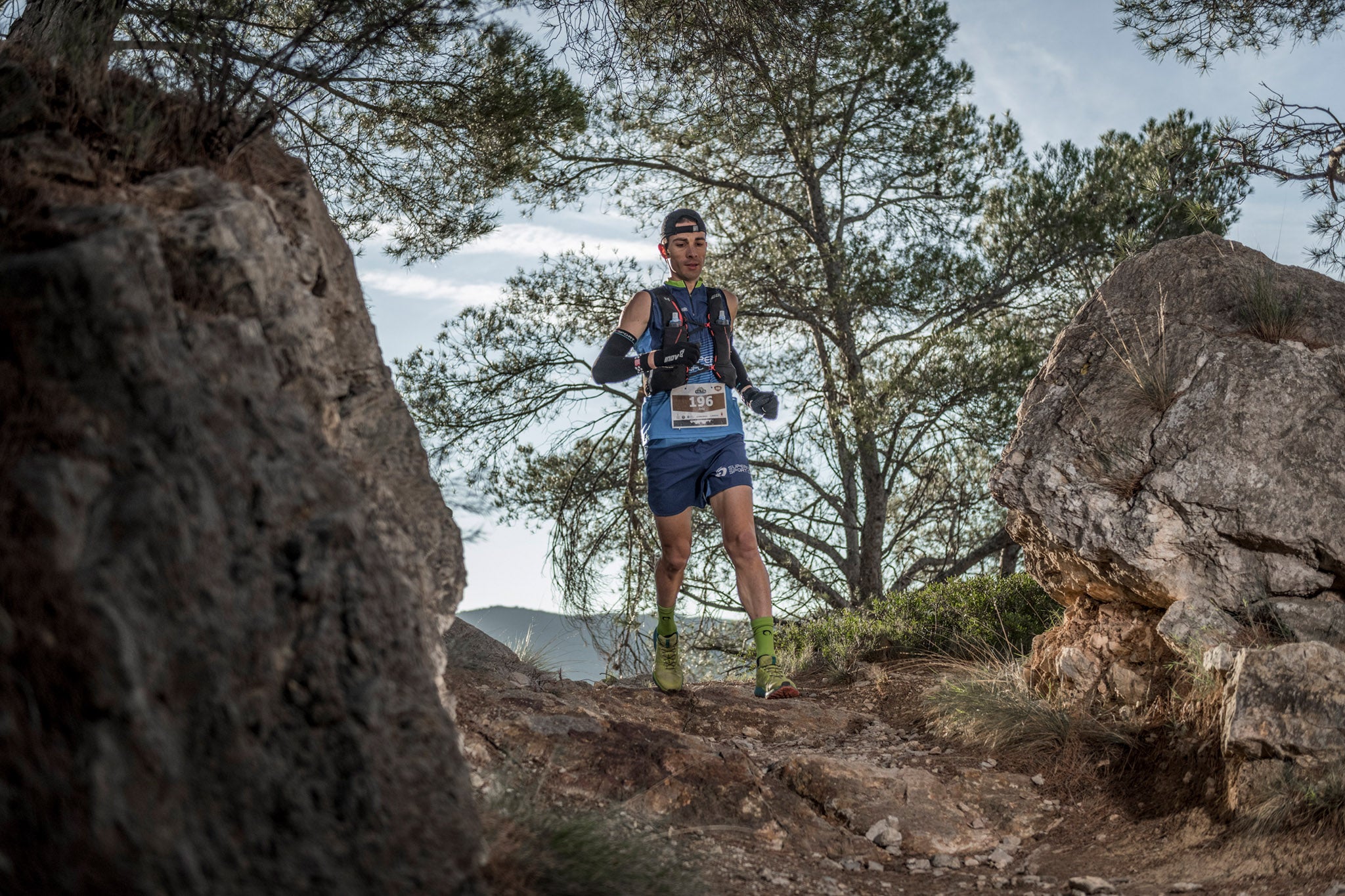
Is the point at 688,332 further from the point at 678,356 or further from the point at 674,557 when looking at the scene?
the point at 674,557

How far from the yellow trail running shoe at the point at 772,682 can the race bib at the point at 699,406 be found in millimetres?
1374

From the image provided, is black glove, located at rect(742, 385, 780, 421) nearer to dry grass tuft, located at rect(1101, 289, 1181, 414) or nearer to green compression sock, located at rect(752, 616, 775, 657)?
green compression sock, located at rect(752, 616, 775, 657)

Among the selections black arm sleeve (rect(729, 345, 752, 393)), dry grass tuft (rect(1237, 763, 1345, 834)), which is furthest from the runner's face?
dry grass tuft (rect(1237, 763, 1345, 834))

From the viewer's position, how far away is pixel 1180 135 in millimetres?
8961

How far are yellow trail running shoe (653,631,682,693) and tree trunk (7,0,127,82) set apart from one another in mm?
3788

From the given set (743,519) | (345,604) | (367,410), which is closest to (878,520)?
(743,519)

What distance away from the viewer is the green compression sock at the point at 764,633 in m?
5.15

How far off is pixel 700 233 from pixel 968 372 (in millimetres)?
4905

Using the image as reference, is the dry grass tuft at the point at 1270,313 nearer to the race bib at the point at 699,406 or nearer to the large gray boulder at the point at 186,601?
the race bib at the point at 699,406

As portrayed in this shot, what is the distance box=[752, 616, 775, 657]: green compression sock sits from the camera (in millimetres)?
5148

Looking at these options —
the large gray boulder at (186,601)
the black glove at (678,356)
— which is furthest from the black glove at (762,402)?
the large gray boulder at (186,601)

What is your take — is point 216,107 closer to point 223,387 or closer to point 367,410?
point 367,410

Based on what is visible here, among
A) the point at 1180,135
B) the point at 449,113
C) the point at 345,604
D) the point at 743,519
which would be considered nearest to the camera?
the point at 345,604

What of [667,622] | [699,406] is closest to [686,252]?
[699,406]
